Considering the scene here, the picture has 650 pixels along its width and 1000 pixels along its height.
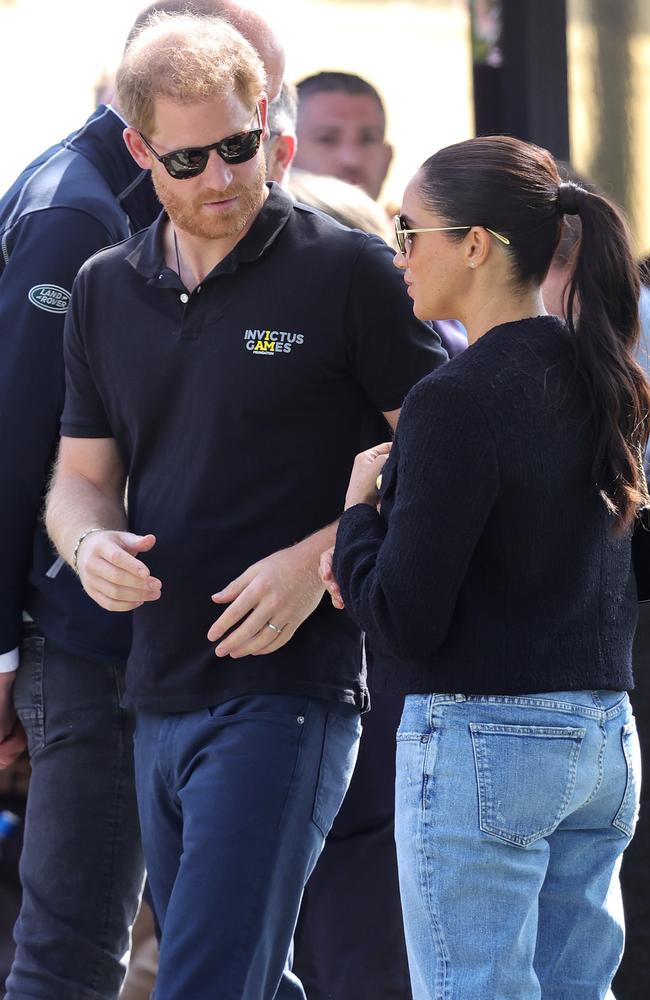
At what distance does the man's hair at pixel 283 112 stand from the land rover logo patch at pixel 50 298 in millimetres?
679

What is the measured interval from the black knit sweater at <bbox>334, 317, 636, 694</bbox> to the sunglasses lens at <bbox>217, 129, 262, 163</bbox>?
→ 663mm

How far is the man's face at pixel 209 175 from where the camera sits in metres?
2.62

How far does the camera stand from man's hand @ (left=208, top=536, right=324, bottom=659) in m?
2.51

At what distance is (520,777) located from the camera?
7.17 feet

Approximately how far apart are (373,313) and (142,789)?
0.96 metres

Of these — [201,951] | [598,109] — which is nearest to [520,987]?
[201,951]

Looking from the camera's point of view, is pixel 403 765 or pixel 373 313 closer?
pixel 403 765

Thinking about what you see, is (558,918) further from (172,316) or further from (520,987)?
(172,316)

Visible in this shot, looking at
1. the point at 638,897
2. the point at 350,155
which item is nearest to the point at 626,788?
the point at 638,897

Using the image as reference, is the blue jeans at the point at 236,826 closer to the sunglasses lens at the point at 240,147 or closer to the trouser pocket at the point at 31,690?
the trouser pocket at the point at 31,690

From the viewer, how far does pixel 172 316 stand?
270 centimetres

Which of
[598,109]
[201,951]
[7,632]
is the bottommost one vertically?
[201,951]

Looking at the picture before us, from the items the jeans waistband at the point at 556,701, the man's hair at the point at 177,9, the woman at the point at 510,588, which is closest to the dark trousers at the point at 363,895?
the woman at the point at 510,588

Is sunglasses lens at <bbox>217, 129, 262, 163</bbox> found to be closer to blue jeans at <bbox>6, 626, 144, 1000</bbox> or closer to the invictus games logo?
the invictus games logo
